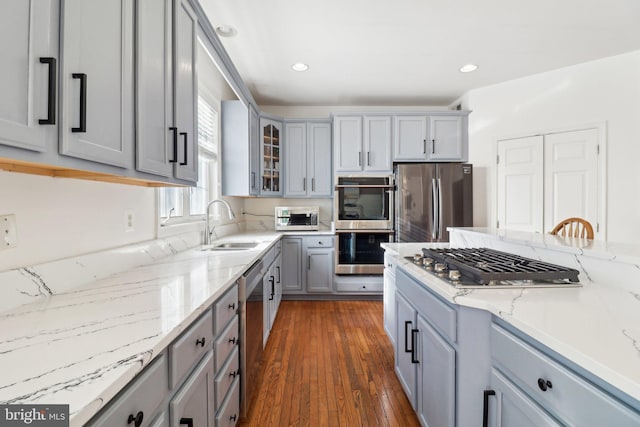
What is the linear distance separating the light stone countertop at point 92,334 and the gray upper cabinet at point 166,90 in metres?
0.50

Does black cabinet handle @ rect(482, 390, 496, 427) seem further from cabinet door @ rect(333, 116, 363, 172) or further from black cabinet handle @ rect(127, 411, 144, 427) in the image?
cabinet door @ rect(333, 116, 363, 172)

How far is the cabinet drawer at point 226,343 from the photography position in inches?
49.0

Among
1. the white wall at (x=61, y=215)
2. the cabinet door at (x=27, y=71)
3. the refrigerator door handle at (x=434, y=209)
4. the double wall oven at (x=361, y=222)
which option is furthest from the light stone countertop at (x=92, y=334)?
the refrigerator door handle at (x=434, y=209)

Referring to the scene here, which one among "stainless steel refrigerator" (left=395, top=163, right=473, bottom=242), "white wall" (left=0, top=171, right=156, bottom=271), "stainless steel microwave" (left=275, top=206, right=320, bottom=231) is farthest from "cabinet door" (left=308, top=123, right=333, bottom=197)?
"white wall" (left=0, top=171, right=156, bottom=271)

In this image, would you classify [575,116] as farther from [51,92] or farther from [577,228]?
[51,92]

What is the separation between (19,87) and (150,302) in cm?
69

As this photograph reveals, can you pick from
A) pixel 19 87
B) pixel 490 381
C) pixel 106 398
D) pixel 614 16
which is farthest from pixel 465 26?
pixel 106 398

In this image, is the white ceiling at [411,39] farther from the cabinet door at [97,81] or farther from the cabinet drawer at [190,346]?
the cabinet drawer at [190,346]

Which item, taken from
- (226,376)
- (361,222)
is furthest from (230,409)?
(361,222)

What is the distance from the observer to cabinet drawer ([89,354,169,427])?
592mm

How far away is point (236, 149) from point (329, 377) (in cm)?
253

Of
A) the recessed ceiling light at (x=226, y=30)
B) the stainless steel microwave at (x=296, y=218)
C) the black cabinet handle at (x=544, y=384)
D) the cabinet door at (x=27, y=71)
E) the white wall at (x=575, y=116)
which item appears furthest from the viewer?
the stainless steel microwave at (x=296, y=218)

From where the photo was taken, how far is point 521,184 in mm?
3592

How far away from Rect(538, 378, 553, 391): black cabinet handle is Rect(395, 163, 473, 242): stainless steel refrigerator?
112 inches
